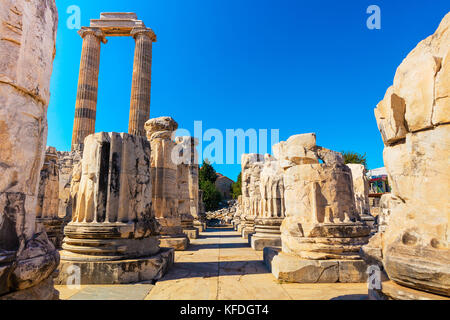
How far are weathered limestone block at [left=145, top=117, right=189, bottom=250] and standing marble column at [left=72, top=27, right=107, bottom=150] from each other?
16014mm

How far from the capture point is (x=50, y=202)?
24.7ft

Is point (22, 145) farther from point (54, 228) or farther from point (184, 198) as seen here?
point (184, 198)

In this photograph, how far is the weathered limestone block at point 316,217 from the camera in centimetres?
390

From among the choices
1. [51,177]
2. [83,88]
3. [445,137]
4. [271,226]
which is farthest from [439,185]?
[83,88]

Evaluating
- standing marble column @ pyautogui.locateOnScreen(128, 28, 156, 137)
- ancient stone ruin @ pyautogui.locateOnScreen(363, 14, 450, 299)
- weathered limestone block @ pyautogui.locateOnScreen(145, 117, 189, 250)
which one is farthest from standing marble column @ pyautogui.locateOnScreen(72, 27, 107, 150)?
ancient stone ruin @ pyautogui.locateOnScreen(363, 14, 450, 299)

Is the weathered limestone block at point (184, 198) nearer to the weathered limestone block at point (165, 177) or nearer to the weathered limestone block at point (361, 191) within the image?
the weathered limestone block at point (165, 177)

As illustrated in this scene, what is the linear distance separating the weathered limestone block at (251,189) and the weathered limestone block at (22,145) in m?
7.90

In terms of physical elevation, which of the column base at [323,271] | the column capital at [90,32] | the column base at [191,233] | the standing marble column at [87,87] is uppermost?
the column capital at [90,32]

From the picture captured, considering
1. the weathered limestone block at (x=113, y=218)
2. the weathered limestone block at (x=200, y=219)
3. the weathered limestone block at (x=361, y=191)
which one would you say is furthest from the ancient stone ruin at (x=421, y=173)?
the weathered limestone block at (x=200, y=219)

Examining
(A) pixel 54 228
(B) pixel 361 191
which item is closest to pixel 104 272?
(A) pixel 54 228

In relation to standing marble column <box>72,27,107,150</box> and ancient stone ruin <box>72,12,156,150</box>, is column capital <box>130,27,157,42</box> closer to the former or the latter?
ancient stone ruin <box>72,12,156,150</box>

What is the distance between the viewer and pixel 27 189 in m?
1.94

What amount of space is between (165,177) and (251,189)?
4.50 meters
